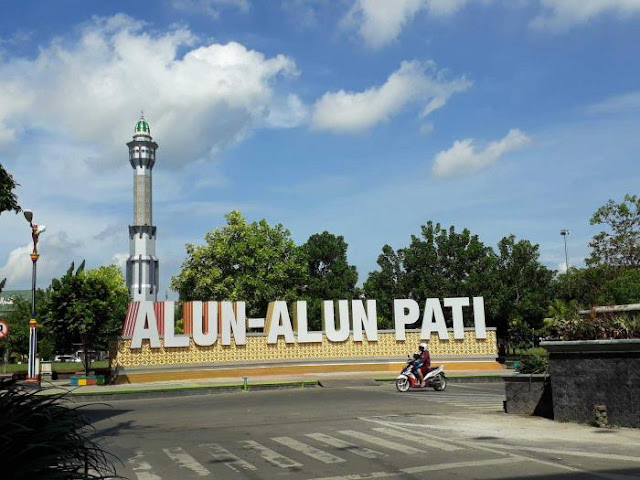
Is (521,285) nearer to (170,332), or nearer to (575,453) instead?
(170,332)

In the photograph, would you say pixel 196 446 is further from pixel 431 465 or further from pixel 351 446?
pixel 431 465

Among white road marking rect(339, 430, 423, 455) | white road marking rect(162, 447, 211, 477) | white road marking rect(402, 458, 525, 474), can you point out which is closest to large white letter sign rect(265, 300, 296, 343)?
white road marking rect(339, 430, 423, 455)

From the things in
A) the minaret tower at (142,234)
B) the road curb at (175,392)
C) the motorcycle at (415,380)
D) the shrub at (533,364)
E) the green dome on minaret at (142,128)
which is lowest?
the road curb at (175,392)

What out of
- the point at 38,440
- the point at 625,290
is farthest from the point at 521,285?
the point at 38,440

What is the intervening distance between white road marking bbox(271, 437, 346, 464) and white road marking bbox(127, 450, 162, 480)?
99.1 inches

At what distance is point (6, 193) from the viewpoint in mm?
14523

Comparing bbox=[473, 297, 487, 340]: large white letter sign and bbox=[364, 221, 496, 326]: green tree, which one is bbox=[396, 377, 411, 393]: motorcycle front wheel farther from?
bbox=[364, 221, 496, 326]: green tree

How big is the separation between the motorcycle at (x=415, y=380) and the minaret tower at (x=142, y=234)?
97431mm

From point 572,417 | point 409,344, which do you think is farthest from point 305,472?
point 409,344

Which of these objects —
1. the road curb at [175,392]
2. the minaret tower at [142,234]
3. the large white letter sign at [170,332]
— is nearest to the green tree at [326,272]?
the large white letter sign at [170,332]

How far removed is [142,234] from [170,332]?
8665cm

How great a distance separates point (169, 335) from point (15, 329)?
153 feet

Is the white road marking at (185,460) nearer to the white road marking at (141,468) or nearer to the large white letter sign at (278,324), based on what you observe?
the white road marking at (141,468)

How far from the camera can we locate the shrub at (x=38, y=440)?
4562 mm
